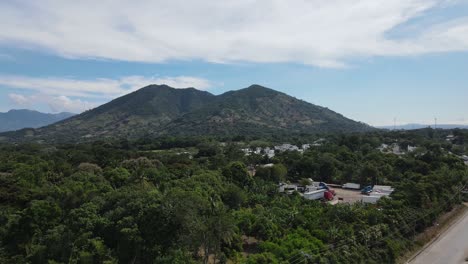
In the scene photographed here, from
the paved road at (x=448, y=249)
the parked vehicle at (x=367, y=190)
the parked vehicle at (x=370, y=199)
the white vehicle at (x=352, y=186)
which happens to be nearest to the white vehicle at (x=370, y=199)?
the parked vehicle at (x=370, y=199)

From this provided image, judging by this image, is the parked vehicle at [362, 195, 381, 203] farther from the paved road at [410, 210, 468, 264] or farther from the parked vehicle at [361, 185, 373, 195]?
the paved road at [410, 210, 468, 264]

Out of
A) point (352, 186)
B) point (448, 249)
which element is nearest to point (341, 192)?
point (352, 186)

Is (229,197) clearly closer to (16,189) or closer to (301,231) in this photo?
(301,231)

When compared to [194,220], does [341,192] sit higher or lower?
lower

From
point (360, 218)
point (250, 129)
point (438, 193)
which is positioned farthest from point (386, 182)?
point (250, 129)

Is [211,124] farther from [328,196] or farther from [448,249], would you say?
[448,249]

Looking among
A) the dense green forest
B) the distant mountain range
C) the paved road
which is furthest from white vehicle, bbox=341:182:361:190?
the distant mountain range

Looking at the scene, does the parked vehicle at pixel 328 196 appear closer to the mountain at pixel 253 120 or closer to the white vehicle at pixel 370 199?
the white vehicle at pixel 370 199

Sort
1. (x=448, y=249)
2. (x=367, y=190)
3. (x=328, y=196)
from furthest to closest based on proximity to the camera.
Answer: (x=367, y=190) < (x=328, y=196) < (x=448, y=249)
